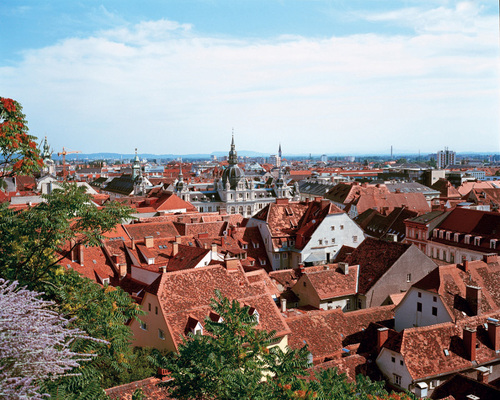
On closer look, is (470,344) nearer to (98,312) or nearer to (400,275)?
(400,275)

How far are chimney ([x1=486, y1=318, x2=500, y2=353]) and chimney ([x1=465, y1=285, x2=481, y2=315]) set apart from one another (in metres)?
3.09

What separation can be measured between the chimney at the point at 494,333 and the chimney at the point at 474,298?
309cm

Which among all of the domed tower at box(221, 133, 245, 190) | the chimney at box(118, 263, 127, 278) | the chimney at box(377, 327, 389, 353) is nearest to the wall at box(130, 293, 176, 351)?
the chimney at box(377, 327, 389, 353)

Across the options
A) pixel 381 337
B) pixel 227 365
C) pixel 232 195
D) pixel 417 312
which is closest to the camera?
pixel 227 365

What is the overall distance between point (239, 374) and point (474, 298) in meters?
23.2

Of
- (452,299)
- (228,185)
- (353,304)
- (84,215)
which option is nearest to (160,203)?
(228,185)

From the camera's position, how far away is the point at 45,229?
15.0 metres

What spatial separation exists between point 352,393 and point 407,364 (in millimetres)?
A: 11553

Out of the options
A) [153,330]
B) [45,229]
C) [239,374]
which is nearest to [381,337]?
[153,330]

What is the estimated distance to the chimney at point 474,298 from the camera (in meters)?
30.7

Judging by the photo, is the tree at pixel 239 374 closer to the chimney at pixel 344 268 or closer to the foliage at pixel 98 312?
the foliage at pixel 98 312

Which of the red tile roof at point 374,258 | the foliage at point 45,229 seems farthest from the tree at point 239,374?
the red tile roof at point 374,258

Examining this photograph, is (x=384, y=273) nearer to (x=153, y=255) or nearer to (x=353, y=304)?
(x=353, y=304)

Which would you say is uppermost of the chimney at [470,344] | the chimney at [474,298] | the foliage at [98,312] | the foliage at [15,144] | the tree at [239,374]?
the foliage at [15,144]
